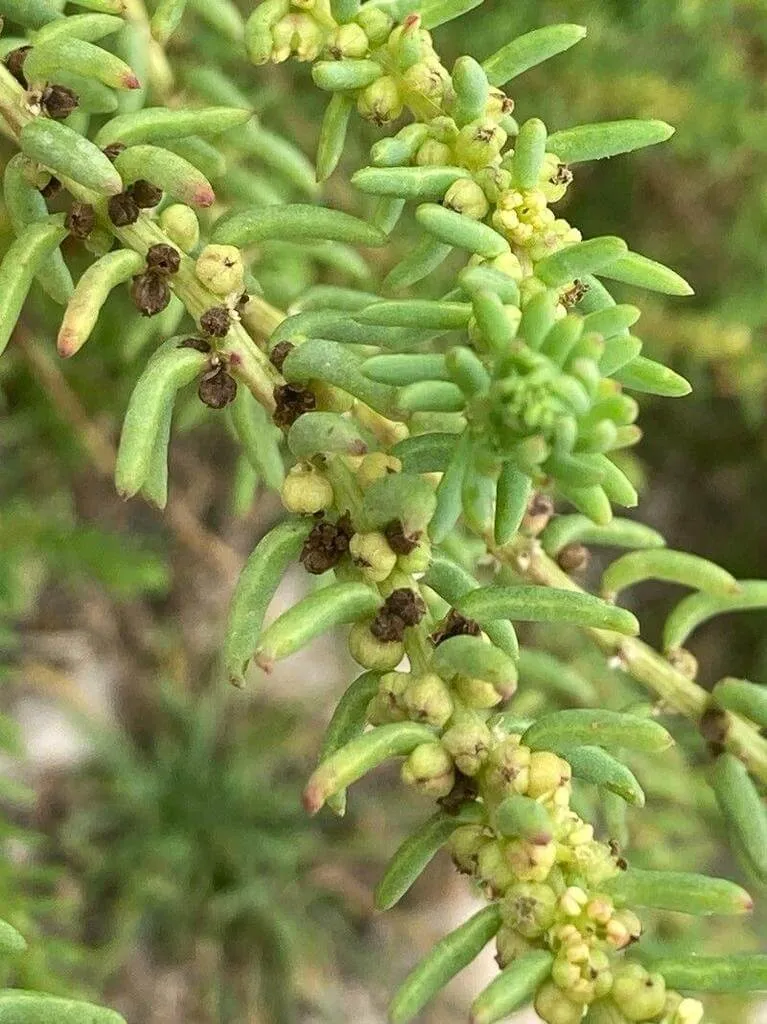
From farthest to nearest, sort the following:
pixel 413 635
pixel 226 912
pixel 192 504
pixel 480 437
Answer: pixel 226 912, pixel 192 504, pixel 413 635, pixel 480 437

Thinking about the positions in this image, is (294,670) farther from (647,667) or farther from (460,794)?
(460,794)

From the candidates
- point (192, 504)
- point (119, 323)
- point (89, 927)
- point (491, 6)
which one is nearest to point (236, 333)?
point (119, 323)

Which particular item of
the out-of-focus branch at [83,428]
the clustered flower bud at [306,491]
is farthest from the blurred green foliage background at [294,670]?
the clustered flower bud at [306,491]

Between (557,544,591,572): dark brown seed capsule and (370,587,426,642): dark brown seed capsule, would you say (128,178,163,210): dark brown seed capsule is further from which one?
(557,544,591,572): dark brown seed capsule

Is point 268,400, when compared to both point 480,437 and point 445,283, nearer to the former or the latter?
point 480,437

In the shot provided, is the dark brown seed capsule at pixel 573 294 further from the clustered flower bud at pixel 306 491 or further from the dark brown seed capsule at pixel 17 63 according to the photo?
the dark brown seed capsule at pixel 17 63

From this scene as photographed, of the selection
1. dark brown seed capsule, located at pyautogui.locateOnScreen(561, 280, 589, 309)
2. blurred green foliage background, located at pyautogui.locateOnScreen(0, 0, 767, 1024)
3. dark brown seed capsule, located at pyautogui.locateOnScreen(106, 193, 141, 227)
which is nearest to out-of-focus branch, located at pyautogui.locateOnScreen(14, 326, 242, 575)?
blurred green foliage background, located at pyautogui.locateOnScreen(0, 0, 767, 1024)
